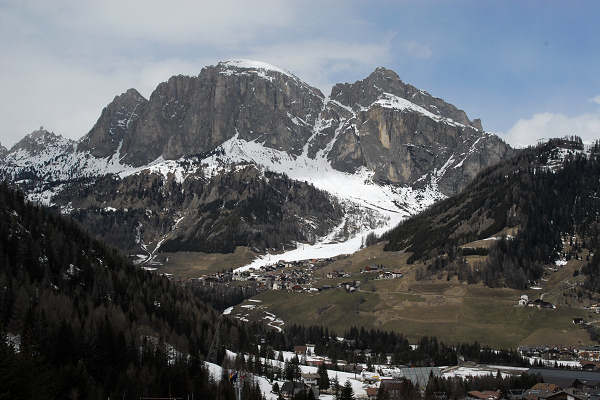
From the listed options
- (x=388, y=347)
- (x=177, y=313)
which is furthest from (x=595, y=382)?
(x=177, y=313)

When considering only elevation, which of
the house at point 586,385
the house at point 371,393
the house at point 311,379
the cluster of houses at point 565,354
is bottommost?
the house at point 371,393

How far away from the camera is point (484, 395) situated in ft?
408

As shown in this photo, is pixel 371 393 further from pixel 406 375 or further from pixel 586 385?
pixel 586 385

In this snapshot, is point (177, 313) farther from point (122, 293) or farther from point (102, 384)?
point (102, 384)

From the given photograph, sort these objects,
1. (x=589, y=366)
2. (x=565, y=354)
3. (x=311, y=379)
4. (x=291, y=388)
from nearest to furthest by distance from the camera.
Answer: (x=291, y=388) < (x=311, y=379) < (x=589, y=366) < (x=565, y=354)

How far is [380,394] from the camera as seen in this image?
119 metres

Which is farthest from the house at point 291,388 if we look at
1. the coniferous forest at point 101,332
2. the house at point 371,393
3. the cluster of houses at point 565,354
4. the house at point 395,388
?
the cluster of houses at point 565,354

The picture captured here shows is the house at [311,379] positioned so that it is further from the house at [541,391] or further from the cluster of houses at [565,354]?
the cluster of houses at [565,354]

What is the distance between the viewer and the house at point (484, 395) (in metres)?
123

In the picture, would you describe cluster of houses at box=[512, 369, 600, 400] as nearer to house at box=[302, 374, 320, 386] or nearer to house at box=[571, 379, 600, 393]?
house at box=[571, 379, 600, 393]

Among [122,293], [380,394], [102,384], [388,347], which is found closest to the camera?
[102,384]

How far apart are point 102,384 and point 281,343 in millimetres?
89152

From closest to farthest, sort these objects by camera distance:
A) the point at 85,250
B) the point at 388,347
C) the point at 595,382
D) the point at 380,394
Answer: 1. the point at 380,394
2. the point at 595,382
3. the point at 85,250
4. the point at 388,347

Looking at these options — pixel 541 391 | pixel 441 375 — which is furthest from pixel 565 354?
pixel 541 391
